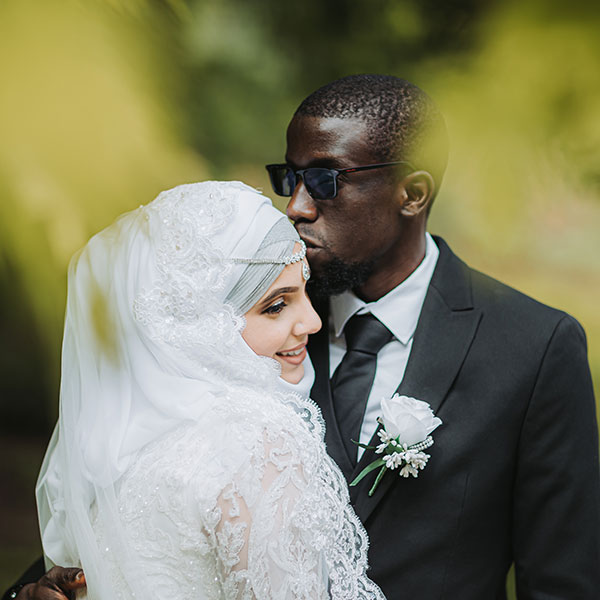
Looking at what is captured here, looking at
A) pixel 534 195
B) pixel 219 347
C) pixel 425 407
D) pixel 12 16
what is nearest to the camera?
pixel 12 16

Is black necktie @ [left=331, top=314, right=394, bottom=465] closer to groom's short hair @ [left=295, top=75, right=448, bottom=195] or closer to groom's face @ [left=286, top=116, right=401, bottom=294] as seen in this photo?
groom's face @ [left=286, top=116, right=401, bottom=294]

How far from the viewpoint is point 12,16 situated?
0.86 metres

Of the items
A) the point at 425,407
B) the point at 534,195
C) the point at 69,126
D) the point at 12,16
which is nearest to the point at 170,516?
the point at 425,407

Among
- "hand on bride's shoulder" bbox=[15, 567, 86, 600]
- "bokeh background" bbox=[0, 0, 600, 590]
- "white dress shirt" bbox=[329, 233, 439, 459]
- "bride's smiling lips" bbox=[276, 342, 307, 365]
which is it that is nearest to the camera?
"bokeh background" bbox=[0, 0, 600, 590]

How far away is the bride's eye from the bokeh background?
0.24 meters

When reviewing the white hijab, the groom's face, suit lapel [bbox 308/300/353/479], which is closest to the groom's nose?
the groom's face

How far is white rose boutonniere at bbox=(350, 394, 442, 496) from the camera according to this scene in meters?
1.06

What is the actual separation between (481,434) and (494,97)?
1.88 feet

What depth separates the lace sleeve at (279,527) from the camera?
88 centimetres

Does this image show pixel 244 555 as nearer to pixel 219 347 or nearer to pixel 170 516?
pixel 170 516

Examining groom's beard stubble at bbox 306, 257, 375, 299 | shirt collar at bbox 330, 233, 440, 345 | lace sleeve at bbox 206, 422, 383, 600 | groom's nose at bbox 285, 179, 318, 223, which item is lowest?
lace sleeve at bbox 206, 422, 383, 600

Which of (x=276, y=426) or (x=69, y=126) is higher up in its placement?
(x=69, y=126)

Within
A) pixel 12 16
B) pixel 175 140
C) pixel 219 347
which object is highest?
pixel 12 16

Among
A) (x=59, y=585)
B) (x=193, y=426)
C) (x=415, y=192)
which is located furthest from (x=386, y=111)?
(x=59, y=585)
